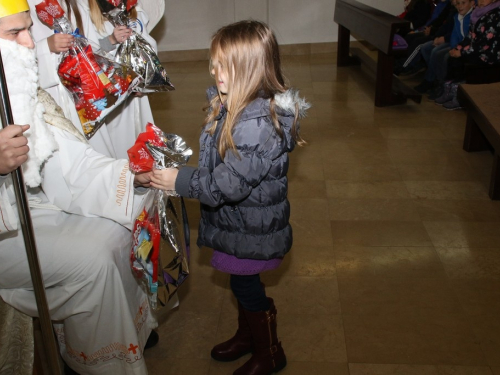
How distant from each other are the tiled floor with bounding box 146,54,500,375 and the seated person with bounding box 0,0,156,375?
0.46m

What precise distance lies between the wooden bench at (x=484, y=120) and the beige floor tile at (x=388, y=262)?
1040 millimetres

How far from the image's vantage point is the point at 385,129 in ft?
19.2

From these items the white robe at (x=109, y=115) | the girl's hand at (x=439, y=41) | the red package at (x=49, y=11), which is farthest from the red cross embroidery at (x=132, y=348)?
the girl's hand at (x=439, y=41)

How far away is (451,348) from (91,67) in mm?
2177

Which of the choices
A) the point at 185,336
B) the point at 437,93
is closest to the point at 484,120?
the point at 437,93

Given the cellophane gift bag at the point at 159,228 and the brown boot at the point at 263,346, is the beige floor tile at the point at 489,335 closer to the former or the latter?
the brown boot at the point at 263,346

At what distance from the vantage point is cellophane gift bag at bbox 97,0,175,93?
3195 millimetres

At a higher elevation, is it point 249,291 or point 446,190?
point 249,291

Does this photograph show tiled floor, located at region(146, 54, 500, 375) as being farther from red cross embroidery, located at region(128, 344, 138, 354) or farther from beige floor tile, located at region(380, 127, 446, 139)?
red cross embroidery, located at region(128, 344, 138, 354)

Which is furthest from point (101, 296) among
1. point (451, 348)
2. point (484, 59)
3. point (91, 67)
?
point (484, 59)

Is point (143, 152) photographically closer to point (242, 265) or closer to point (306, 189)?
point (242, 265)

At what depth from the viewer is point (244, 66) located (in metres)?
2.09

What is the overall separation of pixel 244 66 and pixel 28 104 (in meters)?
0.83

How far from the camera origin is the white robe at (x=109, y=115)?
9.20ft
